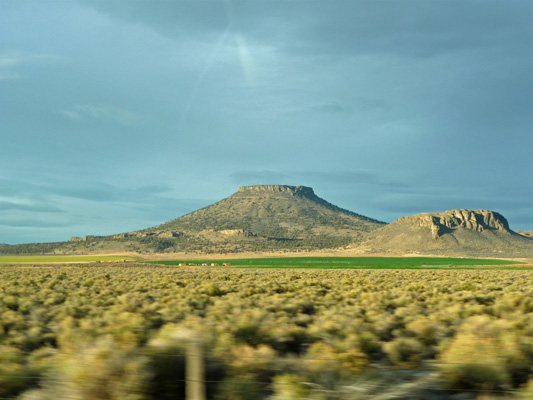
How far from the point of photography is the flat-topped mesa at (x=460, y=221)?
484 ft

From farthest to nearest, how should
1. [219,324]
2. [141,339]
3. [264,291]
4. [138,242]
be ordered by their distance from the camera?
[138,242] < [264,291] < [219,324] < [141,339]

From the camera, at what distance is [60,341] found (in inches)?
357

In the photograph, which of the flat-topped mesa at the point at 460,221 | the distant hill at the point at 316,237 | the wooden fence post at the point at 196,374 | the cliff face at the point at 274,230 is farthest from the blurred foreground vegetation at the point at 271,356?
the cliff face at the point at 274,230

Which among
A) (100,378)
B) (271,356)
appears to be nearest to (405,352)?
(271,356)

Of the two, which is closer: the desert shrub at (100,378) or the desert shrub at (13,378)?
the desert shrub at (100,378)

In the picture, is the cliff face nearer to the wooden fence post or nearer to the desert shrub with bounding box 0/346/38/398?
the desert shrub with bounding box 0/346/38/398

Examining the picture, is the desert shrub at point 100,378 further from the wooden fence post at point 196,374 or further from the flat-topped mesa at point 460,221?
A: the flat-topped mesa at point 460,221

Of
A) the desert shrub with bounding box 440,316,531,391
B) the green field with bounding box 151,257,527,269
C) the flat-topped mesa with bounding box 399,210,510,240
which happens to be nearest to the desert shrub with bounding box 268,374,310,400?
the desert shrub with bounding box 440,316,531,391

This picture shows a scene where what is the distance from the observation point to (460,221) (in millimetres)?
155250

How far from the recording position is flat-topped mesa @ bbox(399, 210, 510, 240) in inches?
5807

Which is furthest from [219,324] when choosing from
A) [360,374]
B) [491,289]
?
[491,289]

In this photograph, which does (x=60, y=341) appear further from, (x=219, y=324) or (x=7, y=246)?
(x=7, y=246)

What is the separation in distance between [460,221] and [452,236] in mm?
16906

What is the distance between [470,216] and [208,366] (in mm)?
170362
